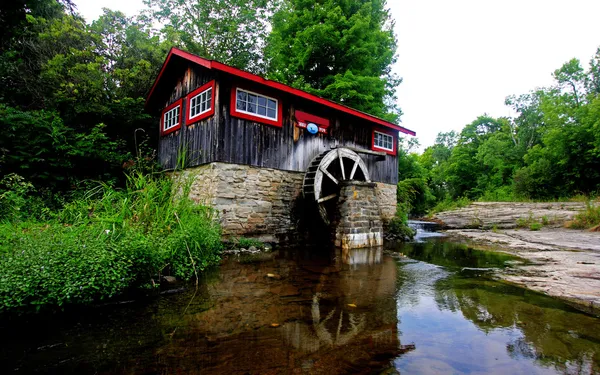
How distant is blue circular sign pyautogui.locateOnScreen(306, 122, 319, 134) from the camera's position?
9.01m

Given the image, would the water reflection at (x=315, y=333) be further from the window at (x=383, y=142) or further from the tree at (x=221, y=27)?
the tree at (x=221, y=27)

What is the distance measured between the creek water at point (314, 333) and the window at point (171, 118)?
21.3 ft

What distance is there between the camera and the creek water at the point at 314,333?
2156 mm

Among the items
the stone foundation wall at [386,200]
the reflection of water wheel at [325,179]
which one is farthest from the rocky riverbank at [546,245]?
the reflection of water wheel at [325,179]

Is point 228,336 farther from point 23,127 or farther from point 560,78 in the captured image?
point 560,78

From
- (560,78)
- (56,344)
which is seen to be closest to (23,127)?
(56,344)

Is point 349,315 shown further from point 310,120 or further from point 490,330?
point 310,120

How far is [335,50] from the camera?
14273 mm

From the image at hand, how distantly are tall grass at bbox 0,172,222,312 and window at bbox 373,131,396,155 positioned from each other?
320 inches

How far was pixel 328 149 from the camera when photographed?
31.7ft

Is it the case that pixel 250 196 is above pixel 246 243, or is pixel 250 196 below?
above

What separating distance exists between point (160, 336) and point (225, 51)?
61.5ft

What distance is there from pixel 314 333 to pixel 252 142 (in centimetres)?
582

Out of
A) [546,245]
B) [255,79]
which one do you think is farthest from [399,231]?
[255,79]
